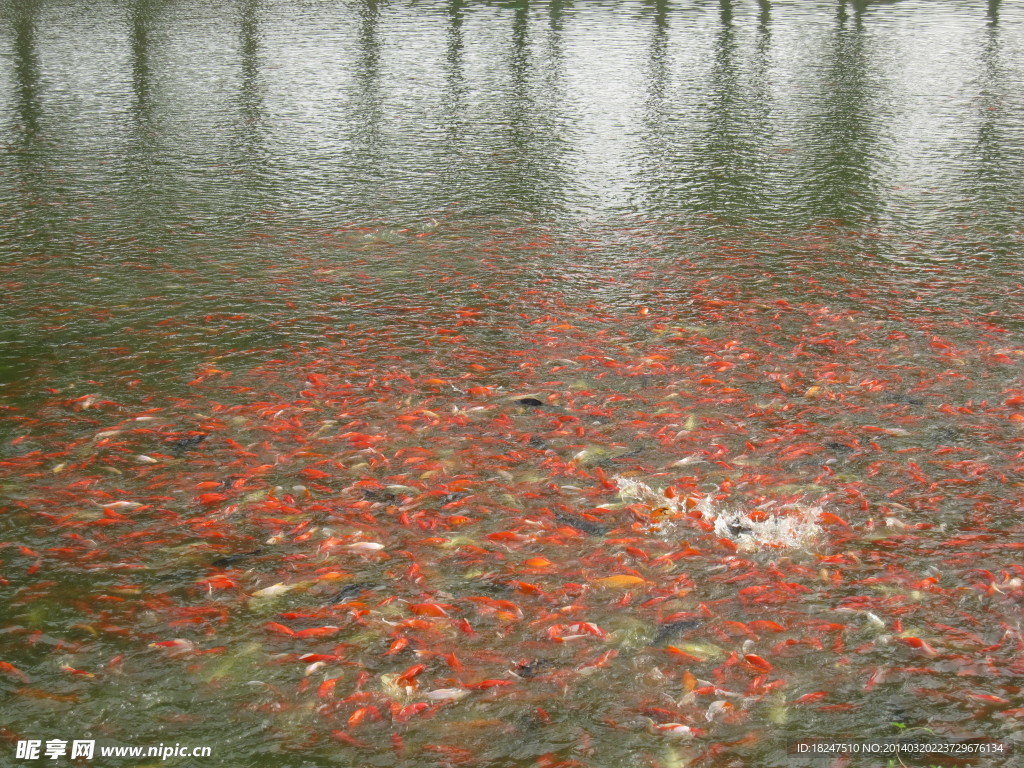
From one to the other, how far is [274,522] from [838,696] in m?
2.04

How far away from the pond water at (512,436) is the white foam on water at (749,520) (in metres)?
0.02

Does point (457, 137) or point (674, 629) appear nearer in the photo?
point (674, 629)

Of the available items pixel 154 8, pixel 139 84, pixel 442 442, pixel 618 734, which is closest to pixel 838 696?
pixel 618 734

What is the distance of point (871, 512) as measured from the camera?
3.67 meters

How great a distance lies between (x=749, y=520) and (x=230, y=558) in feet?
6.13

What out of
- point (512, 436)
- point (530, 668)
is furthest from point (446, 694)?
point (512, 436)

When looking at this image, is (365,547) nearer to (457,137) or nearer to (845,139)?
(457,137)

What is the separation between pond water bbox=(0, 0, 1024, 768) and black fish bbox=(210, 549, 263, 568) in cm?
1

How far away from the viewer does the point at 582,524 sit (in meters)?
3.66

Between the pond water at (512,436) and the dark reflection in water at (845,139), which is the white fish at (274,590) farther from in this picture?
the dark reflection in water at (845,139)

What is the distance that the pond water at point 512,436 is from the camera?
279cm

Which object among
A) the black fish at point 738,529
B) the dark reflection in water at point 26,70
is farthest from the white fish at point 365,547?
the dark reflection in water at point 26,70

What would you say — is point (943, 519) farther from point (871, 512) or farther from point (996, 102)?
point (996, 102)

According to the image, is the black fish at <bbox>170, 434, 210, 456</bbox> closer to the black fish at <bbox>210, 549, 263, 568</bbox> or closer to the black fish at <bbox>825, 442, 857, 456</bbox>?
the black fish at <bbox>210, 549, 263, 568</bbox>
